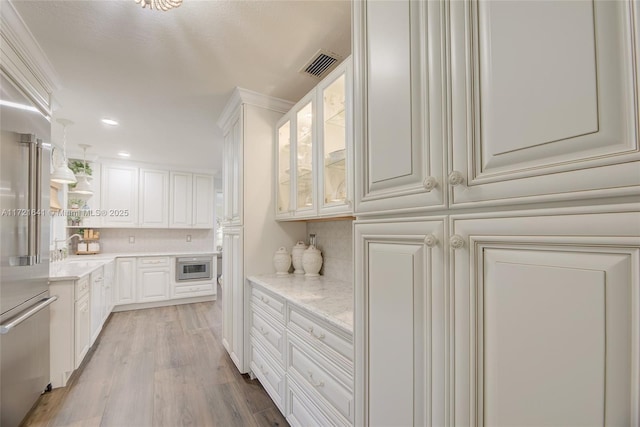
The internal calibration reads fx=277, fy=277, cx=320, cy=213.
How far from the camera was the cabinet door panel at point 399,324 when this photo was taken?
0.67 meters

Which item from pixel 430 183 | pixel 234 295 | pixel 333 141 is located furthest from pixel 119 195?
pixel 430 183

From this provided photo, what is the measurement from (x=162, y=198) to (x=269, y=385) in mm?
4067

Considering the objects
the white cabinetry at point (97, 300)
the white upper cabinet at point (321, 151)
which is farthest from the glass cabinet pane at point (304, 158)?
the white cabinetry at point (97, 300)

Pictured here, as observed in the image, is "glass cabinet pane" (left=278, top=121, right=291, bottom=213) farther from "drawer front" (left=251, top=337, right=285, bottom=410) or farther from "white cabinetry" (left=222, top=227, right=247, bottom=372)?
"drawer front" (left=251, top=337, right=285, bottom=410)

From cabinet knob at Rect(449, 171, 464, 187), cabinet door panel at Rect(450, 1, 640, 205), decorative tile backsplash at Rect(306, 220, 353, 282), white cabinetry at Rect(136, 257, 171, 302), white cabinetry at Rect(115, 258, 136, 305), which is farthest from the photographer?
white cabinetry at Rect(136, 257, 171, 302)

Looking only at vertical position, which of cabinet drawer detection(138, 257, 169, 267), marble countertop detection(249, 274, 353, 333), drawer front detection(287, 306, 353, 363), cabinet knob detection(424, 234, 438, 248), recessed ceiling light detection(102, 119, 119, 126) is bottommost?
cabinet drawer detection(138, 257, 169, 267)

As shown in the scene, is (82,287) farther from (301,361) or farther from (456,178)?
(456,178)

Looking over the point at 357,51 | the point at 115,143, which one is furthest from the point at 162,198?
the point at 357,51

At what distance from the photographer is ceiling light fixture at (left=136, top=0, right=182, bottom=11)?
1324 millimetres

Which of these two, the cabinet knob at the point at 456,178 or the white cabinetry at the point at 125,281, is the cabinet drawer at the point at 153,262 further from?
the cabinet knob at the point at 456,178

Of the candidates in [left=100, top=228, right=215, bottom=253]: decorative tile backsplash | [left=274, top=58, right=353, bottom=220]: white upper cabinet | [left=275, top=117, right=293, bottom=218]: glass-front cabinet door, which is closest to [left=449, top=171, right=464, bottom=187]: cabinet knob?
[left=274, top=58, right=353, bottom=220]: white upper cabinet

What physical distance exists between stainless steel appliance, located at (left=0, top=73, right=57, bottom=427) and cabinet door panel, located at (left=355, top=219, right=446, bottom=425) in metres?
1.90

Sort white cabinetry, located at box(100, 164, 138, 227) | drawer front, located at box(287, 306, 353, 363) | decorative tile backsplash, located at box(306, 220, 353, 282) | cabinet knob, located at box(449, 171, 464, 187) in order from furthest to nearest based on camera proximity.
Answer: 1. white cabinetry, located at box(100, 164, 138, 227)
2. decorative tile backsplash, located at box(306, 220, 353, 282)
3. drawer front, located at box(287, 306, 353, 363)
4. cabinet knob, located at box(449, 171, 464, 187)

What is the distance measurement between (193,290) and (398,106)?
4888 millimetres
